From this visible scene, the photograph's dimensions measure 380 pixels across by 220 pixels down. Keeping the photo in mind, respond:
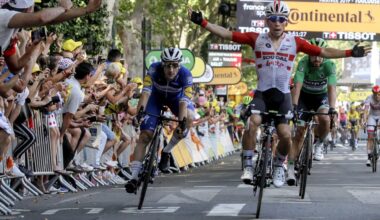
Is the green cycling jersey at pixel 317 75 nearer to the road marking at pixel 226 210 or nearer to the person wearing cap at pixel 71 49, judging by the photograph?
the person wearing cap at pixel 71 49

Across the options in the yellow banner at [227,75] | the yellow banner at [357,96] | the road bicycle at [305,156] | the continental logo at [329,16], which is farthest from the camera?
the yellow banner at [357,96]

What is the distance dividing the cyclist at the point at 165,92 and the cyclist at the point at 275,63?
120 cm

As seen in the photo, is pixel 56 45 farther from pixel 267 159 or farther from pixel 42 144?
pixel 267 159

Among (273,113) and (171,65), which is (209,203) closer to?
(273,113)

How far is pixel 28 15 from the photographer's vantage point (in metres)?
10.2

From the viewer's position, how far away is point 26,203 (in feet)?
48.6

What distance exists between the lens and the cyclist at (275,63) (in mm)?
13938

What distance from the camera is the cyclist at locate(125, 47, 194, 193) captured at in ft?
49.0

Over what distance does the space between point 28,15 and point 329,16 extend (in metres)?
29.9

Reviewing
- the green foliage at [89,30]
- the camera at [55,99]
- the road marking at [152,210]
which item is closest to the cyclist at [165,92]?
the road marking at [152,210]

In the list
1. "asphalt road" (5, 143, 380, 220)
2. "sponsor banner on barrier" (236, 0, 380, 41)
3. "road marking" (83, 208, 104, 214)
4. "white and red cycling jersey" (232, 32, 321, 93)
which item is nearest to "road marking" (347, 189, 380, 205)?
"asphalt road" (5, 143, 380, 220)

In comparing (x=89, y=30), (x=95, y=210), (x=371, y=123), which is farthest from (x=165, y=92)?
(x=371, y=123)

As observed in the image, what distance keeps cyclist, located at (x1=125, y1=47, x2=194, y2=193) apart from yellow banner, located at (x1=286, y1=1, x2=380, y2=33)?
79.1ft

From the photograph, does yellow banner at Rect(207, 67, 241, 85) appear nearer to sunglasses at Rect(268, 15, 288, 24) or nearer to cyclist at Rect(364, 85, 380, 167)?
cyclist at Rect(364, 85, 380, 167)
